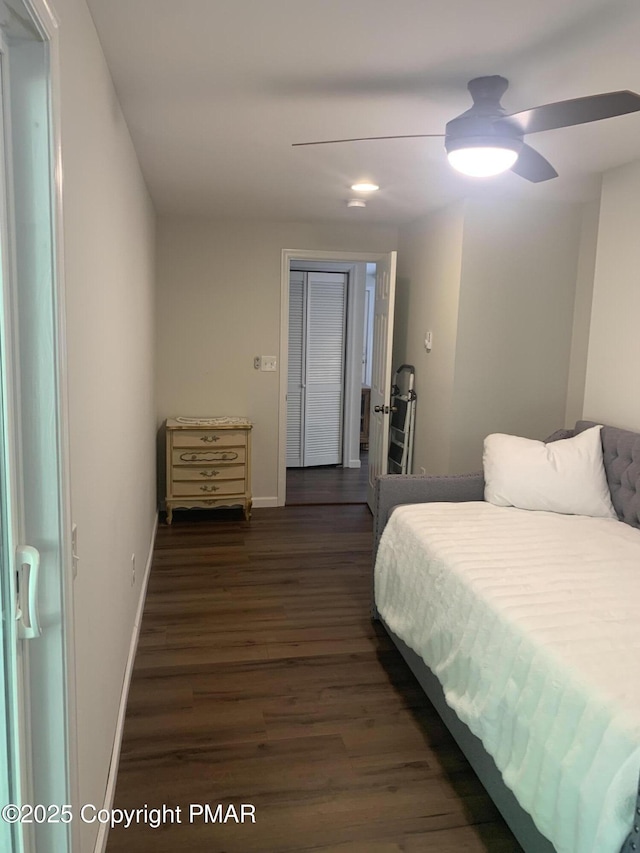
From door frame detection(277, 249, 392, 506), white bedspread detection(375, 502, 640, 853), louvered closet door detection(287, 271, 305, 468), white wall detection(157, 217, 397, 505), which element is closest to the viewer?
white bedspread detection(375, 502, 640, 853)

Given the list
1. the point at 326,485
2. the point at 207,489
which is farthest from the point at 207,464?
the point at 326,485

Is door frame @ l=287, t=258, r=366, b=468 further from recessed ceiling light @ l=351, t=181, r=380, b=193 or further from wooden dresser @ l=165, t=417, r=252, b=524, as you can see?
recessed ceiling light @ l=351, t=181, r=380, b=193

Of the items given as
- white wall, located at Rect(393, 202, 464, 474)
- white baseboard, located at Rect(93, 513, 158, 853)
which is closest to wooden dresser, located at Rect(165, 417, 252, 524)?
white baseboard, located at Rect(93, 513, 158, 853)

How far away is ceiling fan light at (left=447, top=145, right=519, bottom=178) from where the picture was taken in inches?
84.1

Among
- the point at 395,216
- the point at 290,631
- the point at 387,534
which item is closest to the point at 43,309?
the point at 387,534

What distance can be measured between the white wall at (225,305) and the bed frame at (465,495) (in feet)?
7.68

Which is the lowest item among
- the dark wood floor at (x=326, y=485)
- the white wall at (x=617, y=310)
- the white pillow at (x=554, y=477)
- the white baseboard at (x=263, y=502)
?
the dark wood floor at (x=326, y=485)

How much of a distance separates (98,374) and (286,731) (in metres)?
1.48

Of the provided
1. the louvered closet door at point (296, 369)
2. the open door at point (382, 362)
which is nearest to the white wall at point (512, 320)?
the open door at point (382, 362)

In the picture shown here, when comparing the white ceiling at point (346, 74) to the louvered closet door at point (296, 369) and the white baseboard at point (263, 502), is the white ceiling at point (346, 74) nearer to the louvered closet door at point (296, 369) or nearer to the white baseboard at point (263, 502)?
the white baseboard at point (263, 502)

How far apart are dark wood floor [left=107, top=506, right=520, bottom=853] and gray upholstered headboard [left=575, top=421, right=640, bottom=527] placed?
48.5 inches

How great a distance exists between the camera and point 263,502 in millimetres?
5352

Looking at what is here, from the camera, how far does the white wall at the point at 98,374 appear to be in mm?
1524

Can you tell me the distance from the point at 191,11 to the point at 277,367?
357 cm
